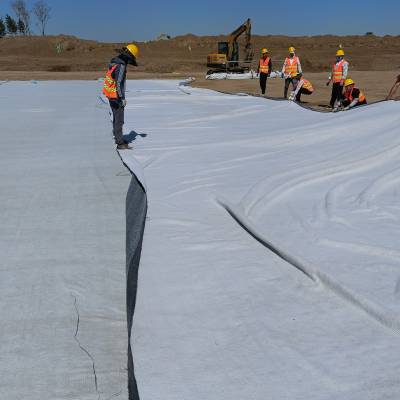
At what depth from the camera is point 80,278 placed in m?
2.30

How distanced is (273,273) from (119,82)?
11.1 feet

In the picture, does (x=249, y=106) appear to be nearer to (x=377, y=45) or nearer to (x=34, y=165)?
(x=34, y=165)

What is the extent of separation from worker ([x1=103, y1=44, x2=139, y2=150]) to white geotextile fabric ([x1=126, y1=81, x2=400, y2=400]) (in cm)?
52

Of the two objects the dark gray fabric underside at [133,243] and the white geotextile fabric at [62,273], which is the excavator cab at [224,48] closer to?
the white geotextile fabric at [62,273]

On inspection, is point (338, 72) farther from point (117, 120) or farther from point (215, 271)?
point (215, 271)

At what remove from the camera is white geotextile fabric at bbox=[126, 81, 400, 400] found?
4.79ft

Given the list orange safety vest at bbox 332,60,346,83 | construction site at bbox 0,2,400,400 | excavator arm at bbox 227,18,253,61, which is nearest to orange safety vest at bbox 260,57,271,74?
orange safety vest at bbox 332,60,346,83

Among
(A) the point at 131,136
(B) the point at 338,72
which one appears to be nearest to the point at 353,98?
(B) the point at 338,72

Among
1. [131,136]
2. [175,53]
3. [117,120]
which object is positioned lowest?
[175,53]

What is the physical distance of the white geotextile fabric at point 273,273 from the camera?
1.46 m

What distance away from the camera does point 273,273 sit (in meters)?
2.11

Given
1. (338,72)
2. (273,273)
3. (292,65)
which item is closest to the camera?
(273,273)

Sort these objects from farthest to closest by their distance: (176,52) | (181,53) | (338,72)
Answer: (176,52) → (181,53) → (338,72)

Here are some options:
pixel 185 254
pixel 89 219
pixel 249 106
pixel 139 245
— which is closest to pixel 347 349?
pixel 185 254
